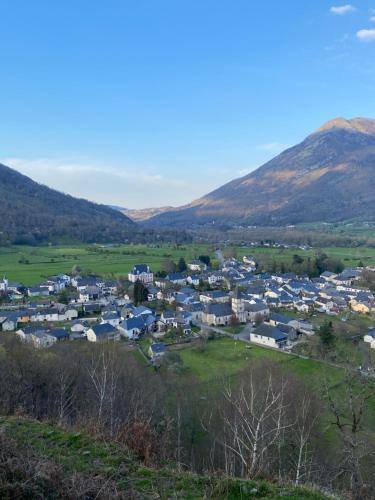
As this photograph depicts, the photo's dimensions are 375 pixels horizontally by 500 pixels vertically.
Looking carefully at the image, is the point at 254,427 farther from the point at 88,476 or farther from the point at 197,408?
the point at 88,476

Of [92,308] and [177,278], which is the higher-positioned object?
[177,278]

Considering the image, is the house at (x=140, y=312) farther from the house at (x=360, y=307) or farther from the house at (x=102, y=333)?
the house at (x=360, y=307)

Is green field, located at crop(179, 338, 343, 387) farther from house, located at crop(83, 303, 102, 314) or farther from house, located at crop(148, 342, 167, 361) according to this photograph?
house, located at crop(83, 303, 102, 314)

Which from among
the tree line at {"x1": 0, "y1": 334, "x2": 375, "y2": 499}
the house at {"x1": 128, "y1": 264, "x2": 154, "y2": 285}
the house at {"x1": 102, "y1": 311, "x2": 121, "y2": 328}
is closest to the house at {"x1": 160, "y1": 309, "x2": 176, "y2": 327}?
the house at {"x1": 102, "y1": 311, "x2": 121, "y2": 328}

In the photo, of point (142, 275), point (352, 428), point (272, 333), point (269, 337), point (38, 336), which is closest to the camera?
point (352, 428)

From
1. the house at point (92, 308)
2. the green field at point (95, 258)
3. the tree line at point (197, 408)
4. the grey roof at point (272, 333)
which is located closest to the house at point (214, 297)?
the house at point (92, 308)

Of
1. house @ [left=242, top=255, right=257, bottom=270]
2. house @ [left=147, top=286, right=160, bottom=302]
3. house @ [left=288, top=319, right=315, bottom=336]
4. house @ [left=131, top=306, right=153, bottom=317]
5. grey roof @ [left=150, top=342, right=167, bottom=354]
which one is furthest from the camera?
house @ [left=242, top=255, right=257, bottom=270]

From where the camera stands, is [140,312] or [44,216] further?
[44,216]

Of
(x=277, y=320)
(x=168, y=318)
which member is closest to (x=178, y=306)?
(x=168, y=318)

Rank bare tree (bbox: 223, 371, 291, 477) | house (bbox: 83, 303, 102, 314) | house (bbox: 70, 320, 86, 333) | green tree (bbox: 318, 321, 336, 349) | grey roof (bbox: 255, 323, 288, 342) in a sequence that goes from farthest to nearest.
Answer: house (bbox: 83, 303, 102, 314) < house (bbox: 70, 320, 86, 333) < grey roof (bbox: 255, 323, 288, 342) < green tree (bbox: 318, 321, 336, 349) < bare tree (bbox: 223, 371, 291, 477)
